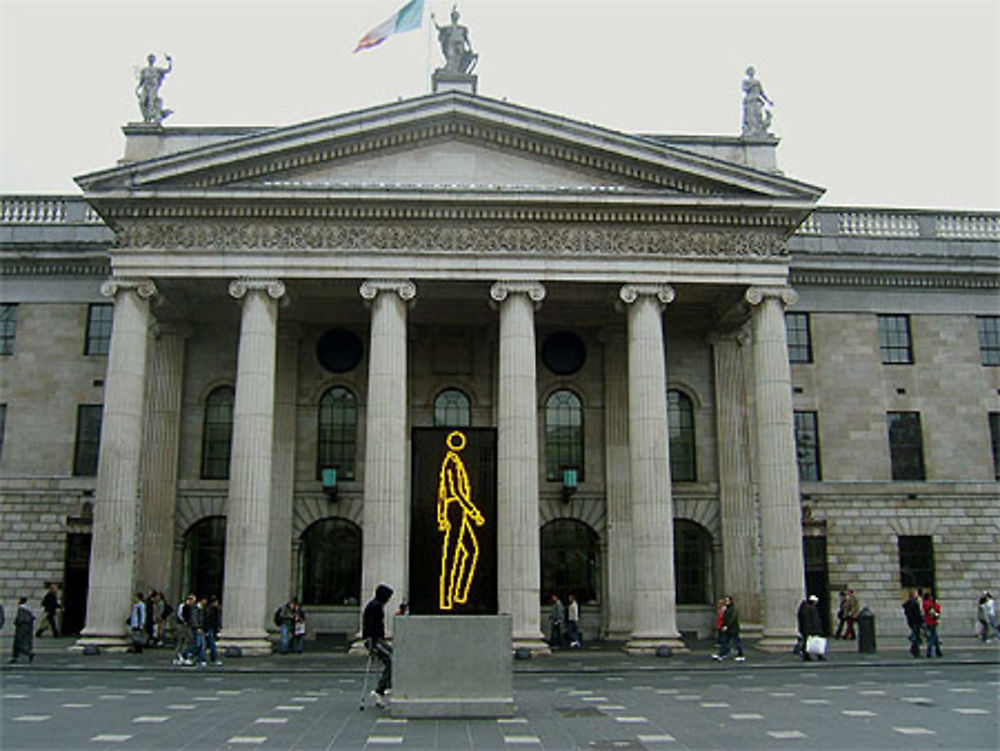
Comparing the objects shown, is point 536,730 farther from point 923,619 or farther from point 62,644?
point 62,644

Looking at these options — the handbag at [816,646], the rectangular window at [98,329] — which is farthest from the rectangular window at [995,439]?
the rectangular window at [98,329]

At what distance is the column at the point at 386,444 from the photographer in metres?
26.3

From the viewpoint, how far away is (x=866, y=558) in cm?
3319

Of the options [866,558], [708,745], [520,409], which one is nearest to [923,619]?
[866,558]

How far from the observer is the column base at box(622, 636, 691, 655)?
86.6 ft

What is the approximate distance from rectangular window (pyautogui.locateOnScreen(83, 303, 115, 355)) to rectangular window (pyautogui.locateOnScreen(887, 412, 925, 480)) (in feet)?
90.5

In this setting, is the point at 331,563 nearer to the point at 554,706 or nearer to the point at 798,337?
the point at 554,706

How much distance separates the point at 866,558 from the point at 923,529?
92.4 inches

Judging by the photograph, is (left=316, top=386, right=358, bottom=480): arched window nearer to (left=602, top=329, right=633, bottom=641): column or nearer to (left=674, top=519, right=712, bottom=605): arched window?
(left=602, top=329, right=633, bottom=641): column

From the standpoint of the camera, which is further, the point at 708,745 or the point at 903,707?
the point at 903,707

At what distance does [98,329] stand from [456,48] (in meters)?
15.6

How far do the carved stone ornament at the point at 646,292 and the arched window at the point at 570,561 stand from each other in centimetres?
842

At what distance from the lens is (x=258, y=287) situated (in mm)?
27859

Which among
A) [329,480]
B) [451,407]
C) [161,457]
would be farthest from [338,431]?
[161,457]
